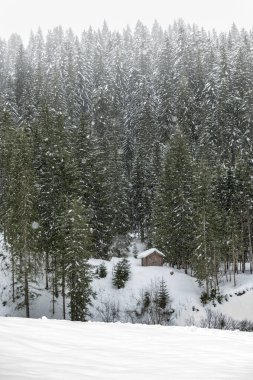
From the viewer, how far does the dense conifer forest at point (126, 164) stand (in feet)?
129

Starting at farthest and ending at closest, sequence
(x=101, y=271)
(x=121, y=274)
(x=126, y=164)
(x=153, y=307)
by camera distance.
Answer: (x=126, y=164) → (x=101, y=271) → (x=121, y=274) → (x=153, y=307)

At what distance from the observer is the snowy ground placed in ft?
16.4

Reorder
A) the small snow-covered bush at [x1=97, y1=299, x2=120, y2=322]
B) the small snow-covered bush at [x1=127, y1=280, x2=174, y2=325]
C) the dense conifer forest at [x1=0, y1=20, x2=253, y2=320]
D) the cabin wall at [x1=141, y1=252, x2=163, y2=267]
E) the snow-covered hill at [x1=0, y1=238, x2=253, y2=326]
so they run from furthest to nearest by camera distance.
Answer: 1. the cabin wall at [x1=141, y1=252, x2=163, y2=267]
2. the small snow-covered bush at [x1=127, y1=280, x2=174, y2=325]
3. the small snow-covered bush at [x1=97, y1=299, x2=120, y2=322]
4. the snow-covered hill at [x1=0, y1=238, x2=253, y2=326]
5. the dense conifer forest at [x1=0, y1=20, x2=253, y2=320]

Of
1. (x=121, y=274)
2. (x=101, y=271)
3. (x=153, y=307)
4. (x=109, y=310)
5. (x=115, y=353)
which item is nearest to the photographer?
(x=115, y=353)

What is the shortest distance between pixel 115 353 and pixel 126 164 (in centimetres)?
7522

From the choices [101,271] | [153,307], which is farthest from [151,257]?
[153,307]

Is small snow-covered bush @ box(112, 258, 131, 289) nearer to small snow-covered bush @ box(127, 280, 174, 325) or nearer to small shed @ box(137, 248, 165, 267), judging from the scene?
small snow-covered bush @ box(127, 280, 174, 325)

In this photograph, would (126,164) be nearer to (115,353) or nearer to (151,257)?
(151,257)

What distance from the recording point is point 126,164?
81812 millimetres

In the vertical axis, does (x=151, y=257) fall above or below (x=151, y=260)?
above

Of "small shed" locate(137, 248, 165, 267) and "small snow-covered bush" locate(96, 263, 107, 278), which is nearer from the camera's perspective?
"small snow-covered bush" locate(96, 263, 107, 278)

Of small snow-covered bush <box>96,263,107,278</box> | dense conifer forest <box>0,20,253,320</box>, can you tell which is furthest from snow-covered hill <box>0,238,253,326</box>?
dense conifer forest <box>0,20,253,320</box>

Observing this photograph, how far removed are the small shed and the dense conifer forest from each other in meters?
1.84

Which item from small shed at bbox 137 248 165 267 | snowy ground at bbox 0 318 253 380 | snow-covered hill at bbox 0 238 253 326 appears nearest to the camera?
snowy ground at bbox 0 318 253 380
